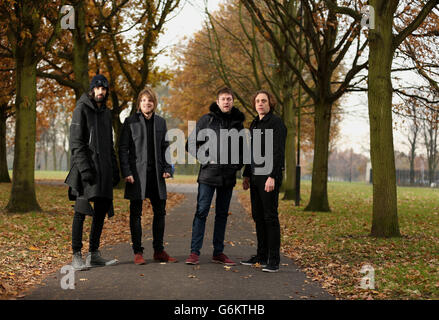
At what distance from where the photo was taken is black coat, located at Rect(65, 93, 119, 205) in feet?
19.4

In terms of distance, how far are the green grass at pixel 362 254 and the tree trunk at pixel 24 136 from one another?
21.2 feet

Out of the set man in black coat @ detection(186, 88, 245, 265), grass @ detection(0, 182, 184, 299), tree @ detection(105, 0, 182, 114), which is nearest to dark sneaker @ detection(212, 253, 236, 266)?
man in black coat @ detection(186, 88, 245, 265)

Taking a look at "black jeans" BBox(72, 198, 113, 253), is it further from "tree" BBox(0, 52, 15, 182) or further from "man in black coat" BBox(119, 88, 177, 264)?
"tree" BBox(0, 52, 15, 182)

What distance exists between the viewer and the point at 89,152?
5.99 m

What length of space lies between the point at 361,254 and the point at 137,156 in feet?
12.5

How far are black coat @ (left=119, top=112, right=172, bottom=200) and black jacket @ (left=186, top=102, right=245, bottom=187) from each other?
43 cm

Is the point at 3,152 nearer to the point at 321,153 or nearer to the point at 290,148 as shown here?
the point at 290,148

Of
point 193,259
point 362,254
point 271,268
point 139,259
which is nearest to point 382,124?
point 362,254

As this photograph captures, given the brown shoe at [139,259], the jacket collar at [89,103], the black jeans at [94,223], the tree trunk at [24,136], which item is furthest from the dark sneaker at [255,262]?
the tree trunk at [24,136]

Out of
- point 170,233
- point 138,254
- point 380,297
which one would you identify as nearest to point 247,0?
point 170,233

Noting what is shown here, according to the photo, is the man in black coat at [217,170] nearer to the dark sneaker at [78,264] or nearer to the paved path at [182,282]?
the paved path at [182,282]

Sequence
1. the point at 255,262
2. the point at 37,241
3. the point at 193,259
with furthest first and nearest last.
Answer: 1. the point at 37,241
2. the point at 255,262
3. the point at 193,259

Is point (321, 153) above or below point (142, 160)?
above
